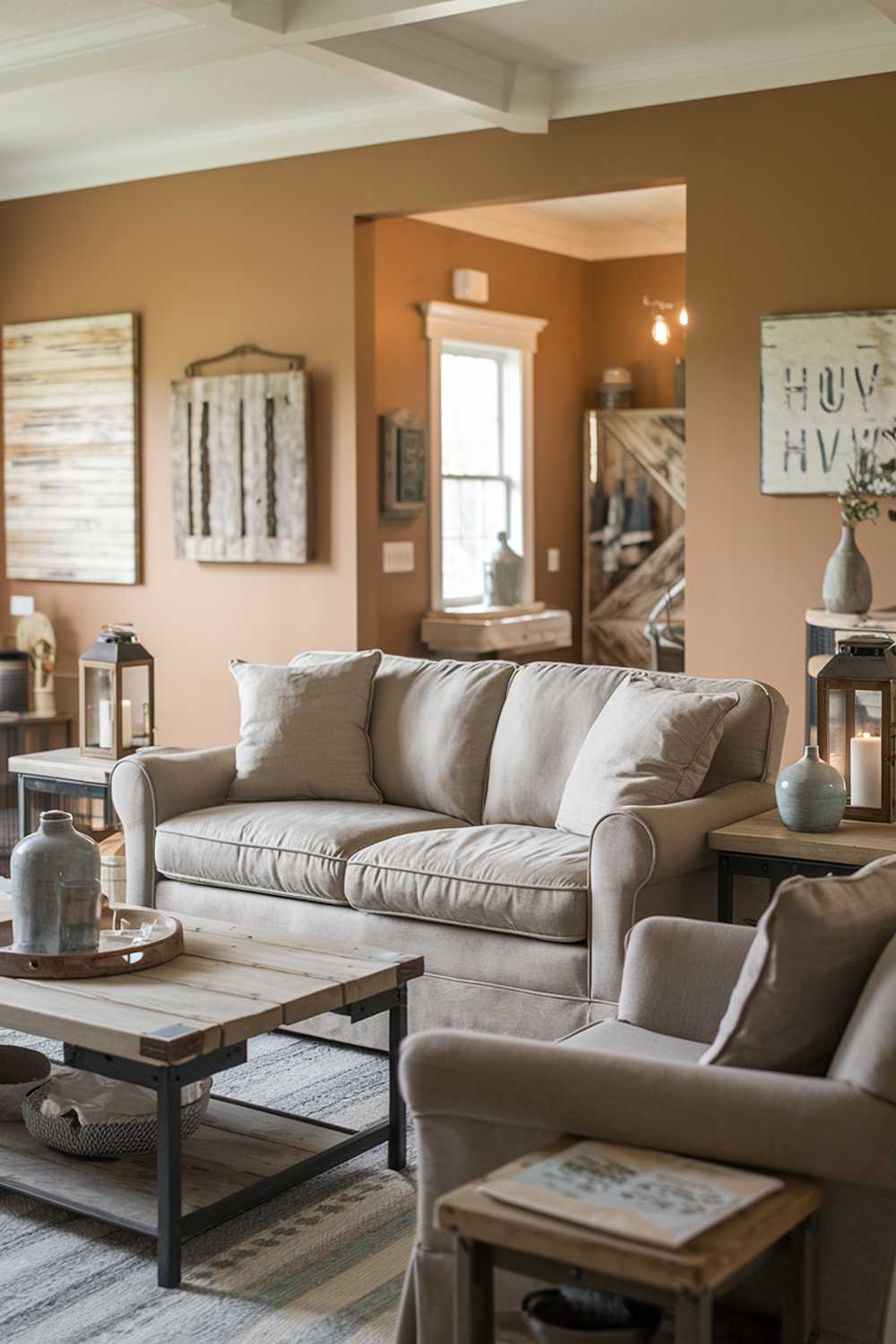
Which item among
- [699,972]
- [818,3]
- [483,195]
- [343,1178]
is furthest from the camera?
[483,195]

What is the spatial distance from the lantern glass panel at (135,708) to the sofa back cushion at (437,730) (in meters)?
0.90

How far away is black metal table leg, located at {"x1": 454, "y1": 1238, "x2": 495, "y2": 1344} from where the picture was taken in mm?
1918

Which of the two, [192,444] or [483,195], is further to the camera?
[192,444]

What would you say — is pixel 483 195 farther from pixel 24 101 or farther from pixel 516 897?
pixel 516 897

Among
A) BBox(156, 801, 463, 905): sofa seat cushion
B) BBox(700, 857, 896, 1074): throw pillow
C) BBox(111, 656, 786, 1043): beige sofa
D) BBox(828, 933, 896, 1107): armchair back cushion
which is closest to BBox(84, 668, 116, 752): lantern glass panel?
BBox(111, 656, 786, 1043): beige sofa

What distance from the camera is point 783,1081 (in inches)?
79.2

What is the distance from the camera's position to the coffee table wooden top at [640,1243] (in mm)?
1735

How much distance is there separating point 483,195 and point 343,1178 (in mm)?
4050

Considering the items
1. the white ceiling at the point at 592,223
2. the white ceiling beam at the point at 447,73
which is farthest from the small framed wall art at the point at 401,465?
the white ceiling beam at the point at 447,73

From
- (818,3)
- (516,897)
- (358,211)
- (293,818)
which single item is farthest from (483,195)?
(516,897)

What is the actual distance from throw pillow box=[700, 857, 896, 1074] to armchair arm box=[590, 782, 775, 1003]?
121cm

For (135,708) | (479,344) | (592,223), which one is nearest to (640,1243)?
(135,708)

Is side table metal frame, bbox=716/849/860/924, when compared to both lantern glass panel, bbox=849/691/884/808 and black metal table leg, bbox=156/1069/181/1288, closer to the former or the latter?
lantern glass panel, bbox=849/691/884/808

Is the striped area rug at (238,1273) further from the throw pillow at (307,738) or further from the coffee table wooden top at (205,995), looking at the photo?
the throw pillow at (307,738)
